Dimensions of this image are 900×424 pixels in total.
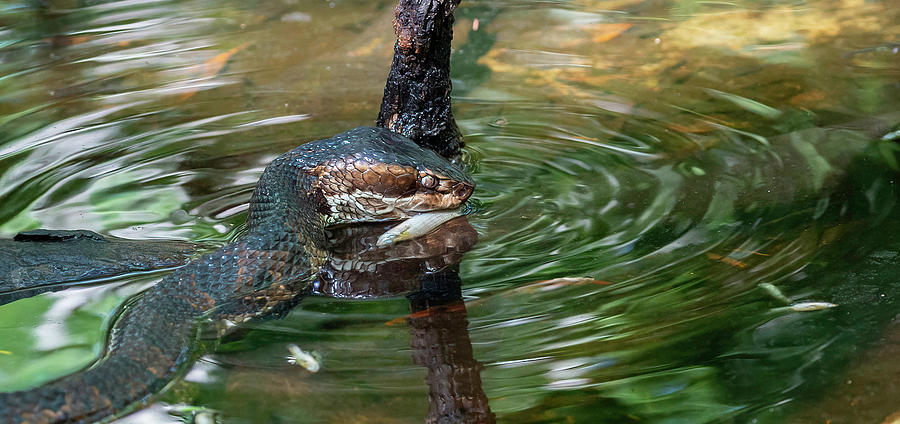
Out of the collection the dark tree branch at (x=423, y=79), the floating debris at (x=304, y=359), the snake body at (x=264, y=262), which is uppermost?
the dark tree branch at (x=423, y=79)

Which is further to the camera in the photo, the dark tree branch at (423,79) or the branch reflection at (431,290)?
the dark tree branch at (423,79)

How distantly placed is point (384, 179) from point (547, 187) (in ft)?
2.91

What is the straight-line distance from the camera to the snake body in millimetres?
2844

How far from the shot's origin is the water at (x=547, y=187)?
2.87 meters

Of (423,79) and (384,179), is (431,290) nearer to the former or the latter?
(384,179)

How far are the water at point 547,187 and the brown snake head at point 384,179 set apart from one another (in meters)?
0.25

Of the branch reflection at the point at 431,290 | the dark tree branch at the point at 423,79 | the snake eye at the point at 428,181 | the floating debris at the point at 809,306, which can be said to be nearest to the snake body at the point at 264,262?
the snake eye at the point at 428,181

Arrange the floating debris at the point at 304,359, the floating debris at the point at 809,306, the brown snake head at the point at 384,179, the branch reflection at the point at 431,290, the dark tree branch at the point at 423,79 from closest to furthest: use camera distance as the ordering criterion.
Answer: the branch reflection at the point at 431,290 → the floating debris at the point at 304,359 → the floating debris at the point at 809,306 → the brown snake head at the point at 384,179 → the dark tree branch at the point at 423,79

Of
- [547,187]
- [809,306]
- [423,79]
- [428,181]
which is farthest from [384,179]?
[809,306]

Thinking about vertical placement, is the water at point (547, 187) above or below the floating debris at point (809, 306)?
above

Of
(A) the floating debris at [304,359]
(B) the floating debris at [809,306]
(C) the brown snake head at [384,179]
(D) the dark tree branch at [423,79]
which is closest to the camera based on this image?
(A) the floating debris at [304,359]

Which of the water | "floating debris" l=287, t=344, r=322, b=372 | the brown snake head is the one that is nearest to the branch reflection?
the water

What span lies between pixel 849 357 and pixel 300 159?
8.14ft

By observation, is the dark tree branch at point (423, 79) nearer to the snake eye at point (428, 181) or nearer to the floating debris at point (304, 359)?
the snake eye at point (428, 181)
